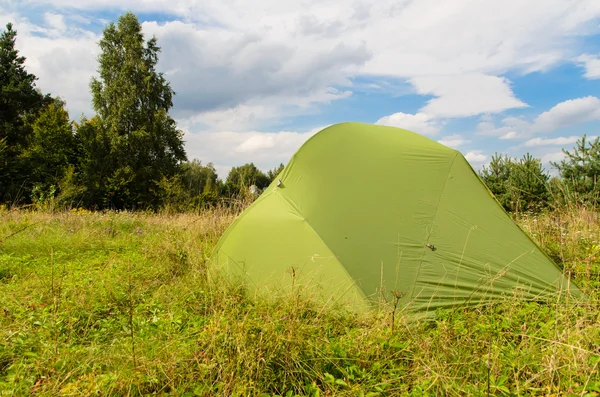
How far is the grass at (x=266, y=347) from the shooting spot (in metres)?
1.84

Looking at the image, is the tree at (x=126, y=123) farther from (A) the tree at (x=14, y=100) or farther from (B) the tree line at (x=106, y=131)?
(A) the tree at (x=14, y=100)

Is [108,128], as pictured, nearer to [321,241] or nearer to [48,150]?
[48,150]

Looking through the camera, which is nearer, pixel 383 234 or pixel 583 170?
pixel 383 234

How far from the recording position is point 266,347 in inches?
79.4

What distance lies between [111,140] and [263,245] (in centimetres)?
2318

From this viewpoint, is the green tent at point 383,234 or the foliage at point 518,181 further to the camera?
the foliage at point 518,181

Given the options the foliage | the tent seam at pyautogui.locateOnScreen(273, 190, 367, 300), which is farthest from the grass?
the foliage

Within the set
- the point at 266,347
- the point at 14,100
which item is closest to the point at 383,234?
the point at 266,347

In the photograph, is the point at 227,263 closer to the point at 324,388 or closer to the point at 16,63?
the point at 324,388

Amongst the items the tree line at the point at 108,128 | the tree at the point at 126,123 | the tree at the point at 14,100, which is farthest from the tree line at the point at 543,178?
the tree at the point at 14,100

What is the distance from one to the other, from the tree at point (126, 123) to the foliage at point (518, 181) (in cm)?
1963

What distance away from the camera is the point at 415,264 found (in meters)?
3.18

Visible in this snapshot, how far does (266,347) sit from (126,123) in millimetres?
25011

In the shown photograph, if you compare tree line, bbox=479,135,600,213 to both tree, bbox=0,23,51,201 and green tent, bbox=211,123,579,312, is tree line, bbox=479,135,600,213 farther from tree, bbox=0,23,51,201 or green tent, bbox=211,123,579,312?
tree, bbox=0,23,51,201
